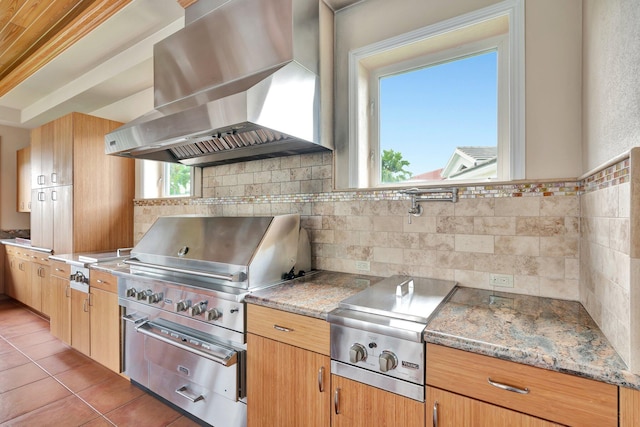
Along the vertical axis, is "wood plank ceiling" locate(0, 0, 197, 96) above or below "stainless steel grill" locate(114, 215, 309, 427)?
above

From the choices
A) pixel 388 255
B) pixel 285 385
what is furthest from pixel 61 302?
pixel 388 255

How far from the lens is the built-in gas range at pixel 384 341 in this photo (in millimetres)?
1137

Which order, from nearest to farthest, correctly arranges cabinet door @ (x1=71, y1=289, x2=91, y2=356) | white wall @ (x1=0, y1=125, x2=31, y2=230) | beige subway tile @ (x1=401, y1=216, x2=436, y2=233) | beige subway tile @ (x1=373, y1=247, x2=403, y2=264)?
1. beige subway tile @ (x1=401, y1=216, x2=436, y2=233)
2. beige subway tile @ (x1=373, y1=247, x2=403, y2=264)
3. cabinet door @ (x1=71, y1=289, x2=91, y2=356)
4. white wall @ (x1=0, y1=125, x2=31, y2=230)

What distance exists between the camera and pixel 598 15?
121cm

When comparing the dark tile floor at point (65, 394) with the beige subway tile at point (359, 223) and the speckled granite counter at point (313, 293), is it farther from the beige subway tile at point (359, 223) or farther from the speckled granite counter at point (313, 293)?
the beige subway tile at point (359, 223)

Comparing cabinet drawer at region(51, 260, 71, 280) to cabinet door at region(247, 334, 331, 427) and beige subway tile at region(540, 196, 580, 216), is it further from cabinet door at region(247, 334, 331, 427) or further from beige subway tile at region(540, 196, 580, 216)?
beige subway tile at region(540, 196, 580, 216)

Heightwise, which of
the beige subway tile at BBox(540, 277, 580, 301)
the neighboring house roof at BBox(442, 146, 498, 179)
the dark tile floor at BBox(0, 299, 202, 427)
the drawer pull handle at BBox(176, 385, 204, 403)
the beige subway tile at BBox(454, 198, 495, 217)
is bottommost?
the dark tile floor at BBox(0, 299, 202, 427)

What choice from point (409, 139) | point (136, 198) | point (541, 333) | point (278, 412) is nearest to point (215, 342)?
point (278, 412)

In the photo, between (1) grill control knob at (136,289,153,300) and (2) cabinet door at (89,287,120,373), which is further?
(2) cabinet door at (89,287,120,373)

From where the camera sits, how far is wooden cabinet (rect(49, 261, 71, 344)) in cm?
291

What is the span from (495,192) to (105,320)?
2.93 meters

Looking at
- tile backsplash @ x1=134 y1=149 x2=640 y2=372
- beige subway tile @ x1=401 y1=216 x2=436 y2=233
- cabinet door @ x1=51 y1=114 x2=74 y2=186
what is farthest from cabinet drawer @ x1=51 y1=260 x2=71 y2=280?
beige subway tile @ x1=401 y1=216 x2=436 y2=233

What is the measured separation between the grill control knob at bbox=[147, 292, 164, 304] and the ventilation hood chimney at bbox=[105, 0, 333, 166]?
97 centimetres

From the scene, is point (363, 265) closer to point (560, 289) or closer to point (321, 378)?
point (321, 378)
